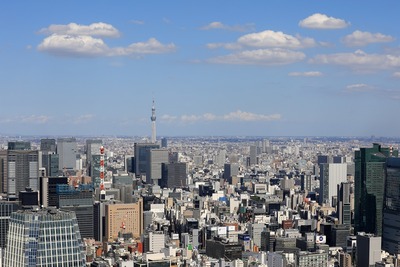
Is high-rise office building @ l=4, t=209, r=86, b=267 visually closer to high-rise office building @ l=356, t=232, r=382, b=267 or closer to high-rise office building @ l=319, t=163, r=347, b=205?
high-rise office building @ l=356, t=232, r=382, b=267

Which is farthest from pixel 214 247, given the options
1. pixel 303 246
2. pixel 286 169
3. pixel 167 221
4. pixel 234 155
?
pixel 234 155

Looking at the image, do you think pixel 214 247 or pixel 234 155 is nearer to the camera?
pixel 214 247

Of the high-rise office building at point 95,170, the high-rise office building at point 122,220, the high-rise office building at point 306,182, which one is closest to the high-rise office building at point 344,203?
the high-rise office building at point 306,182

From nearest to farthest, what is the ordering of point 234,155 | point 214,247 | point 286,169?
point 214,247, point 286,169, point 234,155

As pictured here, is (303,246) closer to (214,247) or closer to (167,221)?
(214,247)

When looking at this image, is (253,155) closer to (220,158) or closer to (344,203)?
(220,158)

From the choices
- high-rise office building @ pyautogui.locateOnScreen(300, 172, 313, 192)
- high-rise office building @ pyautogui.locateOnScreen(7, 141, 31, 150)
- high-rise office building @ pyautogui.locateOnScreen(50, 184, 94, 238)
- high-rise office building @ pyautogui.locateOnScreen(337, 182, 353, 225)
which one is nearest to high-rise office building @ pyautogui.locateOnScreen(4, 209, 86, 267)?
high-rise office building @ pyautogui.locateOnScreen(50, 184, 94, 238)
